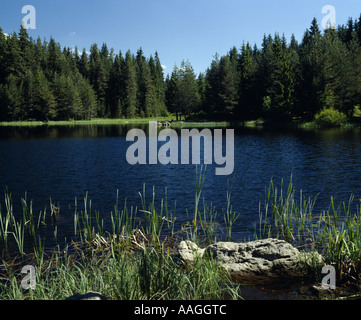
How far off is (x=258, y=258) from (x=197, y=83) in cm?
11351

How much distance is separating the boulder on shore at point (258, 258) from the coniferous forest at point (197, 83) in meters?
66.2

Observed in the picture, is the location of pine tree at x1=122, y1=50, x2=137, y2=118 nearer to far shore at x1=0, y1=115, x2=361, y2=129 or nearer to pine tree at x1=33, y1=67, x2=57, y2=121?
far shore at x1=0, y1=115, x2=361, y2=129

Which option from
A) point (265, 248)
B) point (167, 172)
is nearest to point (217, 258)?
point (265, 248)

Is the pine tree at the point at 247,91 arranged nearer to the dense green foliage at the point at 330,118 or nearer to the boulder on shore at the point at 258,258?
the dense green foliage at the point at 330,118

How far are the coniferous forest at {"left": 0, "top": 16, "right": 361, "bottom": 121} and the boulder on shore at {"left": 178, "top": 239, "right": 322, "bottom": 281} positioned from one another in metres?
66.2

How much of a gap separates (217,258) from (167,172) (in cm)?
1844

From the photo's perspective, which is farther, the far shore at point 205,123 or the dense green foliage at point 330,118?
the far shore at point 205,123

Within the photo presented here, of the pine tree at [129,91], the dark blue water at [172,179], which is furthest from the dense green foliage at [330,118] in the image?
the pine tree at [129,91]

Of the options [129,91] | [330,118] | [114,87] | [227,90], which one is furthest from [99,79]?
[330,118]

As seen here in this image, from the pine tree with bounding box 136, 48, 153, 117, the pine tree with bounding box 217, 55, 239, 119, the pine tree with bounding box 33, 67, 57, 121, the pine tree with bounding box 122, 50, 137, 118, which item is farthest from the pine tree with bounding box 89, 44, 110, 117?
the pine tree with bounding box 217, 55, 239, 119

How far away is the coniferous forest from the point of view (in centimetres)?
7131

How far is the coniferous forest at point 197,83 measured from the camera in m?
71.3

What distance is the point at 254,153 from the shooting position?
38438 mm
